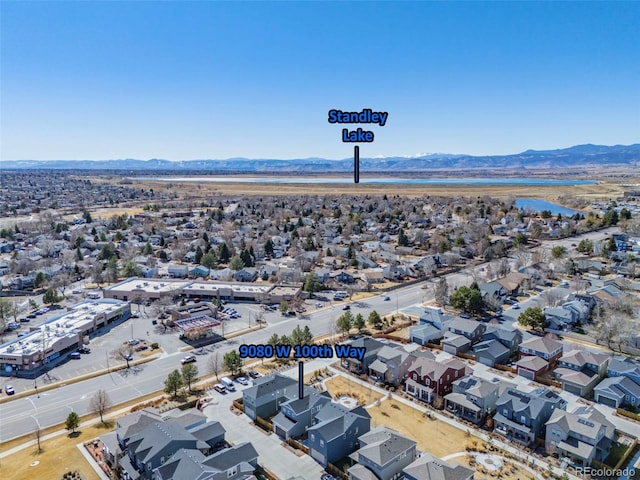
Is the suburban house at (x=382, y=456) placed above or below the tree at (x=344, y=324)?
below

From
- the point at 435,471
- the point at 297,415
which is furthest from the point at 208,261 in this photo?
the point at 435,471

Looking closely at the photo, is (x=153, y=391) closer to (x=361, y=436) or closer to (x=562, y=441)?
(x=361, y=436)

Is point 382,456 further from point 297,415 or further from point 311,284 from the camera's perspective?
point 311,284

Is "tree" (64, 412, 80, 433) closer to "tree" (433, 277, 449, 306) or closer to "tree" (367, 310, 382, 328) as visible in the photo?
"tree" (367, 310, 382, 328)

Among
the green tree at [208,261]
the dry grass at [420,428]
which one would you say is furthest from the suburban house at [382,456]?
the green tree at [208,261]

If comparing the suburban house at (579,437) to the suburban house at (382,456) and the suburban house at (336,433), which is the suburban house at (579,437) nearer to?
the suburban house at (382,456)

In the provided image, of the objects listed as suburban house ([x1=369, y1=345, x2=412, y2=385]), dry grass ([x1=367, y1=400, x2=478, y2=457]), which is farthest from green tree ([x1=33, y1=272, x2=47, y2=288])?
dry grass ([x1=367, y1=400, x2=478, y2=457])

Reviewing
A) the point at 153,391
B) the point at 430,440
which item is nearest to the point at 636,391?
the point at 430,440
